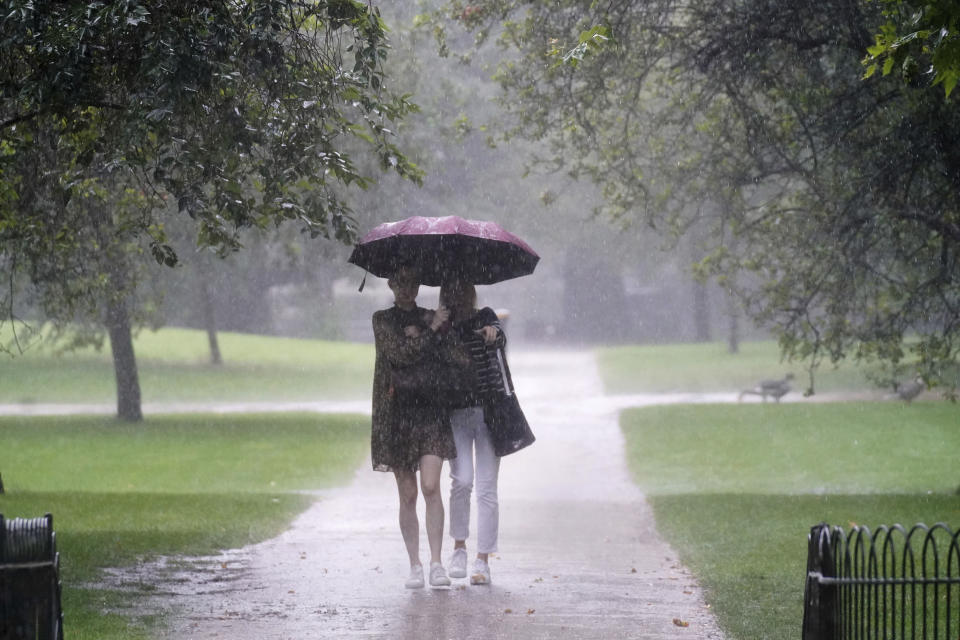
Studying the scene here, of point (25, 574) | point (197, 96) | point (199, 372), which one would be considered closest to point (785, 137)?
point (197, 96)

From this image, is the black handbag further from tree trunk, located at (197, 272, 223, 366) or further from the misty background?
tree trunk, located at (197, 272, 223, 366)

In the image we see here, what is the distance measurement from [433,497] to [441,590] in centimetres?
58

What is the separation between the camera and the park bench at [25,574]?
4.47 meters

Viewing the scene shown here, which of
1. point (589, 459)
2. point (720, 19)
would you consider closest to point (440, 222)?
point (720, 19)

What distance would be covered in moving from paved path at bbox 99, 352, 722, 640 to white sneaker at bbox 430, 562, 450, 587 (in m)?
0.06

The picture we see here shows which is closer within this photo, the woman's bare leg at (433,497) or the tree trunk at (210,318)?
the woman's bare leg at (433,497)

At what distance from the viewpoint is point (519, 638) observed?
6.32 metres

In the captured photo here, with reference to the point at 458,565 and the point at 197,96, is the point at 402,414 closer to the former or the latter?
the point at 458,565

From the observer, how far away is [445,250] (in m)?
8.07

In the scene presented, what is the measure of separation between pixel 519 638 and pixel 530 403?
65.8 feet

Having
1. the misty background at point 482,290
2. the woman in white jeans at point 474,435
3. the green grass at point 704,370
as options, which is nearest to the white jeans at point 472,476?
the woman in white jeans at point 474,435

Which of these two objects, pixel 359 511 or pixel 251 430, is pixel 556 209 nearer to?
pixel 251 430

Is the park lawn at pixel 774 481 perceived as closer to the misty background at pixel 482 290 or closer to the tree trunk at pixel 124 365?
the misty background at pixel 482 290

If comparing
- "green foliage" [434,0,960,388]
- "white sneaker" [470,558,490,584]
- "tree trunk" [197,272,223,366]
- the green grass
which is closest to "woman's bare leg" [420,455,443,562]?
"white sneaker" [470,558,490,584]
